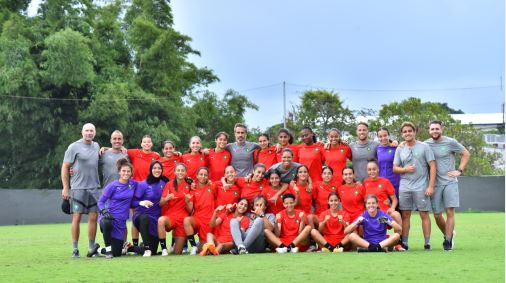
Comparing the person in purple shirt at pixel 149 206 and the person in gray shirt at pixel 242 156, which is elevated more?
the person in gray shirt at pixel 242 156

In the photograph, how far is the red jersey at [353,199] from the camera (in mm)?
11672

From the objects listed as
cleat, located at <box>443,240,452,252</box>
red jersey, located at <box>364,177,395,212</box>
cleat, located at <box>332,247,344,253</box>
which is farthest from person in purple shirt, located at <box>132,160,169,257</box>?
cleat, located at <box>443,240,452,252</box>

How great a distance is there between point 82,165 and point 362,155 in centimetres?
368

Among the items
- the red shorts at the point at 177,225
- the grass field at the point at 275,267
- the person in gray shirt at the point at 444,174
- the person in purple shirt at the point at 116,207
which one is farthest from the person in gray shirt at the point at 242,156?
the person in gray shirt at the point at 444,174

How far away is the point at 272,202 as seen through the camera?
11914 millimetres

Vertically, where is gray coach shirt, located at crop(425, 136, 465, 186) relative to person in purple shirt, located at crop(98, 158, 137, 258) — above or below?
above

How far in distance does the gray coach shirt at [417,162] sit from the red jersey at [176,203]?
2.79 m

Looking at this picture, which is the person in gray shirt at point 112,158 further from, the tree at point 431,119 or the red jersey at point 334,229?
the tree at point 431,119

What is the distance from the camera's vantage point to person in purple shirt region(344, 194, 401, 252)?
437 inches

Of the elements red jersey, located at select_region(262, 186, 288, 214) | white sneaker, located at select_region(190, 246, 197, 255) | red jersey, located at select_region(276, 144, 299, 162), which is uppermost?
red jersey, located at select_region(276, 144, 299, 162)

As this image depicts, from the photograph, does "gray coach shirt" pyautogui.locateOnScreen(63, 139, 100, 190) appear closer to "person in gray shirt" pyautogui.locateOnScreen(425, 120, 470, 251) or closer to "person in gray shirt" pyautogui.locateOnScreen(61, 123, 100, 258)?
"person in gray shirt" pyautogui.locateOnScreen(61, 123, 100, 258)

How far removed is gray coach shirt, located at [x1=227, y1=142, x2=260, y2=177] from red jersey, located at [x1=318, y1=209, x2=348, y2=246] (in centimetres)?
148

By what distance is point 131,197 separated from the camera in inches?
453

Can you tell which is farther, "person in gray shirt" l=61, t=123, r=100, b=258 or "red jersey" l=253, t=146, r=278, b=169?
"red jersey" l=253, t=146, r=278, b=169
